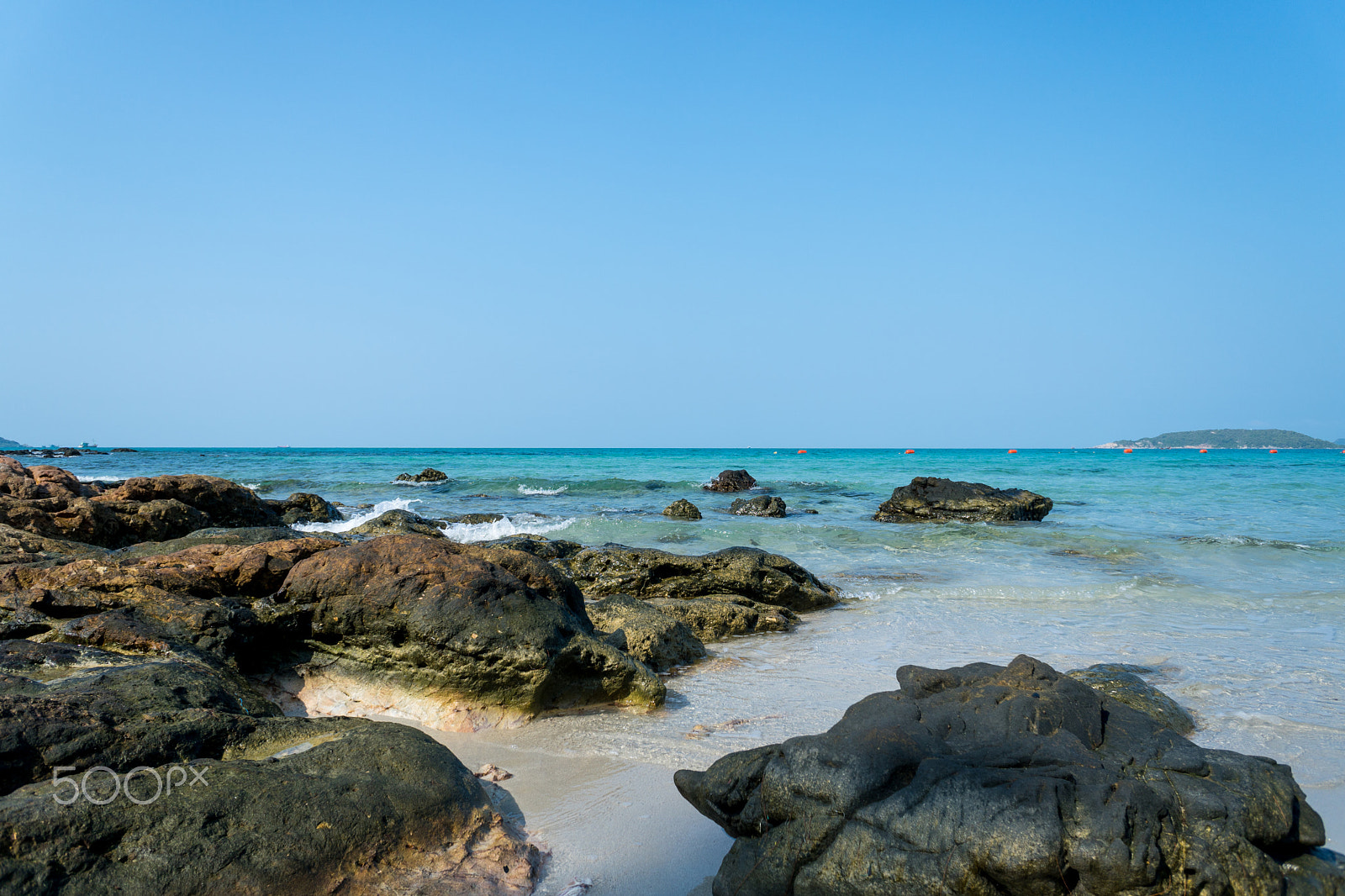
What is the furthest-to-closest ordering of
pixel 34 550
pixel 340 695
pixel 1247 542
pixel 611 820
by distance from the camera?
1. pixel 1247 542
2. pixel 34 550
3. pixel 340 695
4. pixel 611 820

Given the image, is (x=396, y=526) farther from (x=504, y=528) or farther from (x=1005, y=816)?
(x=1005, y=816)

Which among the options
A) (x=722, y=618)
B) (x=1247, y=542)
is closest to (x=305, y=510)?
(x=722, y=618)

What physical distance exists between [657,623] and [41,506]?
7248mm

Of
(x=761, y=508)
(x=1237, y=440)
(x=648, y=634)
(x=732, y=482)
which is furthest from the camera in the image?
(x=1237, y=440)

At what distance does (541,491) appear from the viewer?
93.8 ft

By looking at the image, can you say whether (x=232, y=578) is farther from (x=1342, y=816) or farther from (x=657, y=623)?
(x=1342, y=816)

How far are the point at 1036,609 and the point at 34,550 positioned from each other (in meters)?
9.61

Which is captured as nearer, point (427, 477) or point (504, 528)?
point (504, 528)

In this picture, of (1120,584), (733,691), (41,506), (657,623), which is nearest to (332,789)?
(733,691)

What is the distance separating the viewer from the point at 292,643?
509 centimetres

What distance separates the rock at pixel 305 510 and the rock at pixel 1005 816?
1480cm

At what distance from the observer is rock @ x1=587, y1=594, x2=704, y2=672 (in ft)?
20.1

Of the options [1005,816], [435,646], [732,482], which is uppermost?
[1005,816]

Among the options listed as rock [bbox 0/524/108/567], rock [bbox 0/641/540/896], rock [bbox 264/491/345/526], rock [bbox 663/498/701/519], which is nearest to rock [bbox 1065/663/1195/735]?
rock [bbox 0/641/540/896]
